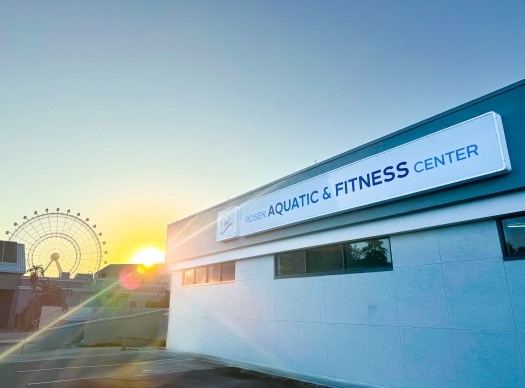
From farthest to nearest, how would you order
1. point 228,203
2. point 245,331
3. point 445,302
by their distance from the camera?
point 228,203, point 245,331, point 445,302

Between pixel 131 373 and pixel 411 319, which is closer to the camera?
pixel 411 319

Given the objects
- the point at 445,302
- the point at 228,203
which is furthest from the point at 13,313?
the point at 445,302

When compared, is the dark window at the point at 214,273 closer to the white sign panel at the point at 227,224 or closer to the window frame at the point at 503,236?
the white sign panel at the point at 227,224

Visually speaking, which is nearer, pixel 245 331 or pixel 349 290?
pixel 349 290

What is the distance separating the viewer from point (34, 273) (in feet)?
151

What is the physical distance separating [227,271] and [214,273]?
1286 millimetres

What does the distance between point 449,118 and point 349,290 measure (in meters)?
5.59

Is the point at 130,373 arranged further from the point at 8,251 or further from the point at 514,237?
the point at 8,251

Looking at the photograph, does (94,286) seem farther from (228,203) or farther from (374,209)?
(374,209)

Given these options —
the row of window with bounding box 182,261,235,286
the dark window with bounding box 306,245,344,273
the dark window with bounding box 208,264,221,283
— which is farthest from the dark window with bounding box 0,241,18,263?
the dark window with bounding box 306,245,344,273

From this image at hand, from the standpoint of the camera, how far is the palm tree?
148 ft

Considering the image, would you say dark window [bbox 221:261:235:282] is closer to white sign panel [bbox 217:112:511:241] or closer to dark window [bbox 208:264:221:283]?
dark window [bbox 208:264:221:283]

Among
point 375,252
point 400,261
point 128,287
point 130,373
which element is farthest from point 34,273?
point 400,261

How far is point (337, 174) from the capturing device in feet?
37.7
